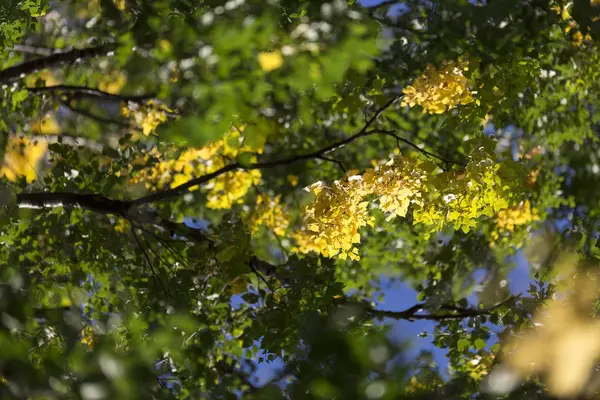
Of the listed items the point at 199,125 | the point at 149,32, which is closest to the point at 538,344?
the point at 199,125

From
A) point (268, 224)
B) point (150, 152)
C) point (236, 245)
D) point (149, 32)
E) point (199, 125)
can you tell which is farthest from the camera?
point (268, 224)

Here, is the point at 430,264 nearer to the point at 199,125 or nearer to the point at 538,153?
the point at 538,153

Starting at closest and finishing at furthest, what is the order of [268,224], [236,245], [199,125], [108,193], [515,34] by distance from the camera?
1. [199,125]
2. [515,34]
3. [236,245]
4. [108,193]
5. [268,224]

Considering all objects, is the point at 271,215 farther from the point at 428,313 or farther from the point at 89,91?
the point at 428,313

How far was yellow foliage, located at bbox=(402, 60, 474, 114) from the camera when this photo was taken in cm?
392

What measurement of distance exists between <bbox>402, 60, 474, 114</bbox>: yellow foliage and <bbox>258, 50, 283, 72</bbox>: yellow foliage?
1635mm

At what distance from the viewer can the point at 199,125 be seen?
195cm

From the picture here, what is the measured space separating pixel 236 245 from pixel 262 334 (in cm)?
74

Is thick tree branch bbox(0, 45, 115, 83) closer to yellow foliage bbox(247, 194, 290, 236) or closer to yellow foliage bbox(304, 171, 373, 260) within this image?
yellow foliage bbox(247, 194, 290, 236)

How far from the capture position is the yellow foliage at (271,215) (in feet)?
26.4

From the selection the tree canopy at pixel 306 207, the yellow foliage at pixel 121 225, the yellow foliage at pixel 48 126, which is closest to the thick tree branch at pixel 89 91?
the tree canopy at pixel 306 207

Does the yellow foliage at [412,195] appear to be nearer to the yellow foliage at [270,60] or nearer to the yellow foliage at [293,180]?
the yellow foliage at [270,60]

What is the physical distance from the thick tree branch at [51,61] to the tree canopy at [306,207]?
2 cm

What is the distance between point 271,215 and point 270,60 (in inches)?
223
